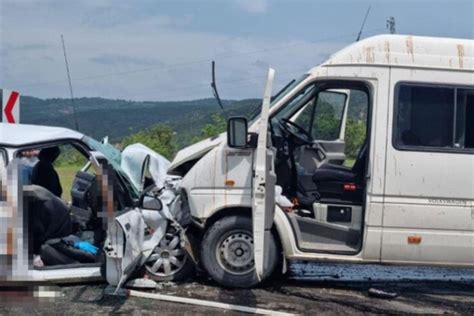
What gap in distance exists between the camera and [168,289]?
7.39m

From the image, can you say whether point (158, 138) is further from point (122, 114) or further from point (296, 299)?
point (122, 114)

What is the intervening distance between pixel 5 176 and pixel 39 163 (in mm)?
1193

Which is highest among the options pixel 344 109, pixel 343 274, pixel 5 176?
pixel 344 109

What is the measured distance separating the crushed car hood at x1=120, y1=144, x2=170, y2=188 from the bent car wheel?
2.81 feet

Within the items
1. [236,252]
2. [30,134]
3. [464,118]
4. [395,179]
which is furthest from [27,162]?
[464,118]

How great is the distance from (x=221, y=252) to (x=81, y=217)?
1.58 m

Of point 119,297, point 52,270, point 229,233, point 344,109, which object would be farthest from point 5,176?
point 344,109

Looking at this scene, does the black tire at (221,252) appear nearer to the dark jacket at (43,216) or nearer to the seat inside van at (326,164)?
the seat inside van at (326,164)

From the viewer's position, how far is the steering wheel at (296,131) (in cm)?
816

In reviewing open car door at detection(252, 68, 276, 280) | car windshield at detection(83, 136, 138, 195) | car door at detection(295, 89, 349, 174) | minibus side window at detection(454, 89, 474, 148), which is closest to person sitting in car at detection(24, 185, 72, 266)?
car windshield at detection(83, 136, 138, 195)

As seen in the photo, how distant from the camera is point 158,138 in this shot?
1861cm

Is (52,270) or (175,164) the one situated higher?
(175,164)

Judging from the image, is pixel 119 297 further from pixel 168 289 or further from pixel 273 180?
pixel 273 180

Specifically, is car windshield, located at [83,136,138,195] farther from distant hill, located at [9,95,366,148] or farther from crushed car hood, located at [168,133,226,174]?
crushed car hood, located at [168,133,226,174]
